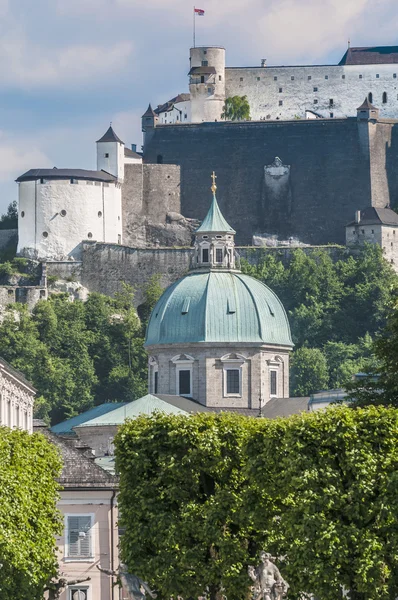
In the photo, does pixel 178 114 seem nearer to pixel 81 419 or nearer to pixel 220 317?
pixel 220 317

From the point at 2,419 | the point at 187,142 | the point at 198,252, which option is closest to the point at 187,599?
the point at 2,419

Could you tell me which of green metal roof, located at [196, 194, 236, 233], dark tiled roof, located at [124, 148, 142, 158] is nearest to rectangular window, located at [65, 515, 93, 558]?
green metal roof, located at [196, 194, 236, 233]

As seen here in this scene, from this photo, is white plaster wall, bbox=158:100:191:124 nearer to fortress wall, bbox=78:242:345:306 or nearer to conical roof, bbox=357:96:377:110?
conical roof, bbox=357:96:377:110

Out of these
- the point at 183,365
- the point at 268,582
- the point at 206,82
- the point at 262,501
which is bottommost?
the point at 268,582

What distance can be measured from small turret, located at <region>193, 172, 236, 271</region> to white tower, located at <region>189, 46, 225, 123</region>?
2219 inches

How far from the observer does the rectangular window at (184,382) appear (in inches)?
4373

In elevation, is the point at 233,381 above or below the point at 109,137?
below

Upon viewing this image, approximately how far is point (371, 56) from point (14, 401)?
368 ft

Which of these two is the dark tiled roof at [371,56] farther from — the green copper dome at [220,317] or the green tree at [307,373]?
the green copper dome at [220,317]

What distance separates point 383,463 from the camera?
56.8m

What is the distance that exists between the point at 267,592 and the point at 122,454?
25.8ft

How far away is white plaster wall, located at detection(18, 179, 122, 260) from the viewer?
533 ft

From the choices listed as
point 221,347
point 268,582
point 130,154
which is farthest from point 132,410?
point 130,154

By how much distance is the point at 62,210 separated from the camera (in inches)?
6412
